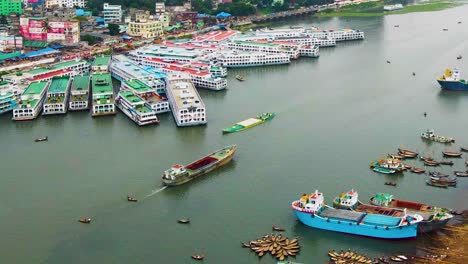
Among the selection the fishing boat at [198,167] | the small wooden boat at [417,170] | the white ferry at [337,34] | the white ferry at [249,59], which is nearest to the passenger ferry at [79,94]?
the fishing boat at [198,167]

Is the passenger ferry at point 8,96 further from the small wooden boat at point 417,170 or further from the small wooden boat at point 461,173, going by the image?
the small wooden boat at point 461,173

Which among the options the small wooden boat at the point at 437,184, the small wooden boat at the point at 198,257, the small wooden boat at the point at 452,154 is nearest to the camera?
the small wooden boat at the point at 198,257

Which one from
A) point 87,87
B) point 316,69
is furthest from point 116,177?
point 316,69

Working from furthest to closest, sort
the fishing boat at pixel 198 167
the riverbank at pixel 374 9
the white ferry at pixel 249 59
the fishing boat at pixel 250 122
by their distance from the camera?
the riverbank at pixel 374 9 → the white ferry at pixel 249 59 → the fishing boat at pixel 250 122 → the fishing boat at pixel 198 167

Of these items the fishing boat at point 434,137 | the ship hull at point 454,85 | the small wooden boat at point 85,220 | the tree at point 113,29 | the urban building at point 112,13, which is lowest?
the small wooden boat at point 85,220

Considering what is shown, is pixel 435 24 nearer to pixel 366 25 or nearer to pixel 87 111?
pixel 366 25

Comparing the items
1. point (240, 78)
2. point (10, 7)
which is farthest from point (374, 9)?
point (10, 7)

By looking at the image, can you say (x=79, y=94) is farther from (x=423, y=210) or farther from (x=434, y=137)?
(x=423, y=210)
